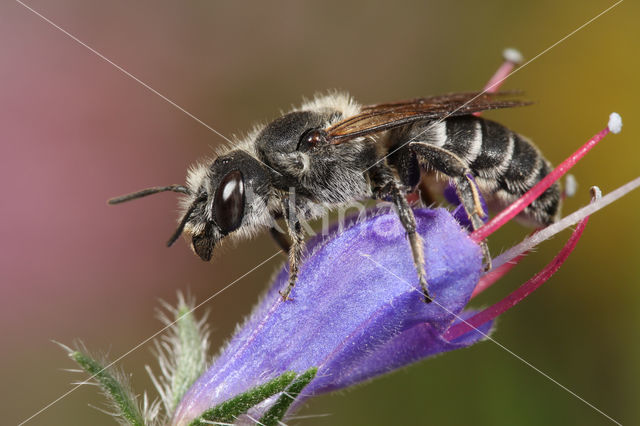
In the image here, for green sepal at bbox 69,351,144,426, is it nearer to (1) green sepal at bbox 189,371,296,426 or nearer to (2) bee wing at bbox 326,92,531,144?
(1) green sepal at bbox 189,371,296,426

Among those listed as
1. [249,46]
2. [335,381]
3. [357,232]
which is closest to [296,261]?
[357,232]

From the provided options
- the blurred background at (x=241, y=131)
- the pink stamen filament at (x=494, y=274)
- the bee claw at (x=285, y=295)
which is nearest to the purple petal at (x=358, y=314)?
the bee claw at (x=285, y=295)

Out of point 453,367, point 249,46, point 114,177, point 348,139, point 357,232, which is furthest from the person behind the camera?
point 249,46

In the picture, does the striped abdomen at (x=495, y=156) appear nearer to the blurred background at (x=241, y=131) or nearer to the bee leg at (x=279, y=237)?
the bee leg at (x=279, y=237)

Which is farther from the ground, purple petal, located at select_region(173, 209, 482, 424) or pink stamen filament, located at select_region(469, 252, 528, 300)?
purple petal, located at select_region(173, 209, 482, 424)

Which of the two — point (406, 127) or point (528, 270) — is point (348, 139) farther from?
point (528, 270)

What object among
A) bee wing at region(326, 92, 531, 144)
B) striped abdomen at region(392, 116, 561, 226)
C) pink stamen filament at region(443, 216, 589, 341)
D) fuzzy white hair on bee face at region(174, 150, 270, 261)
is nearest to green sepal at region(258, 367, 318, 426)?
pink stamen filament at region(443, 216, 589, 341)

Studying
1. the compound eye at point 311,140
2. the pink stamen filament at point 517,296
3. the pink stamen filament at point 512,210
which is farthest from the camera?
the compound eye at point 311,140
